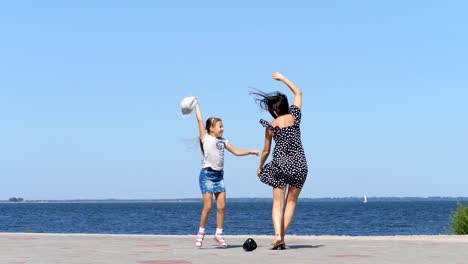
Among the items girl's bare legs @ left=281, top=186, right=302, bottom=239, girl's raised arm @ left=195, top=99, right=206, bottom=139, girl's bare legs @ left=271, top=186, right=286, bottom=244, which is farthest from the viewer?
girl's raised arm @ left=195, top=99, right=206, bottom=139

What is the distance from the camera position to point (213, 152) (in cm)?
1178

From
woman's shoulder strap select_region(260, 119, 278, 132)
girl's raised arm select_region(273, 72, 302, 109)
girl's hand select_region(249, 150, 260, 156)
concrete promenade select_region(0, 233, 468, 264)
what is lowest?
concrete promenade select_region(0, 233, 468, 264)

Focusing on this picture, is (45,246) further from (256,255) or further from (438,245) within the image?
(438,245)

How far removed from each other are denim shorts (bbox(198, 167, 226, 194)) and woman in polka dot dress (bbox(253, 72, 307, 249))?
647mm

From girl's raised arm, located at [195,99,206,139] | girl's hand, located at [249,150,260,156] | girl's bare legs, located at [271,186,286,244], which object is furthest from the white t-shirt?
girl's bare legs, located at [271,186,286,244]

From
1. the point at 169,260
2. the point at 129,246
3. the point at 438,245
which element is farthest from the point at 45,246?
the point at 438,245

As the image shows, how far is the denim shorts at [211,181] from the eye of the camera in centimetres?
1183

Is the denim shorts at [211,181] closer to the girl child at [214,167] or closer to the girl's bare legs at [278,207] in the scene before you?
the girl child at [214,167]

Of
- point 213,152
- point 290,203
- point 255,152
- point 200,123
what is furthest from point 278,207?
point 200,123

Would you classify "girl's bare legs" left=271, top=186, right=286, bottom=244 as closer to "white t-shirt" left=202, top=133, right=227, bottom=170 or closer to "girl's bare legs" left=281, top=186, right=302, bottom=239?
"girl's bare legs" left=281, top=186, right=302, bottom=239

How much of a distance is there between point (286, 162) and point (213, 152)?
994 mm

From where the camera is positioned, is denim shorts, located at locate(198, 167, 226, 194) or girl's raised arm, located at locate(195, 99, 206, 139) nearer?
denim shorts, located at locate(198, 167, 226, 194)

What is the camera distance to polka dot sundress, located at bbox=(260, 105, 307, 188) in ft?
37.3

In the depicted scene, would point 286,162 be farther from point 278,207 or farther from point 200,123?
point 200,123
